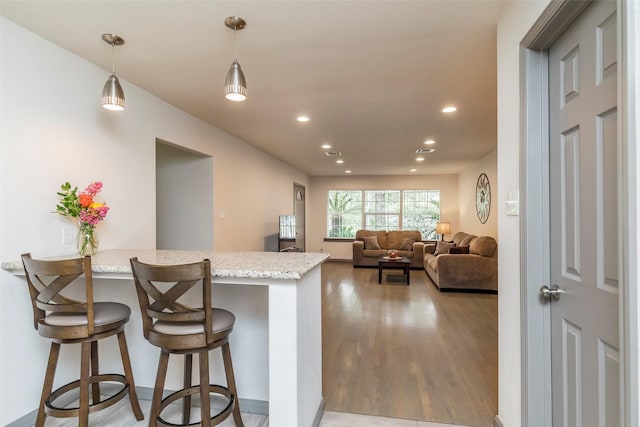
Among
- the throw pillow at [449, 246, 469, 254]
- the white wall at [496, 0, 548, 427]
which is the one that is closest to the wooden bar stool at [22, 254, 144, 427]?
the white wall at [496, 0, 548, 427]

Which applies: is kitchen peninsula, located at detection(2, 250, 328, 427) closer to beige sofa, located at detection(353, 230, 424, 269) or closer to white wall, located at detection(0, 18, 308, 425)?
white wall, located at detection(0, 18, 308, 425)

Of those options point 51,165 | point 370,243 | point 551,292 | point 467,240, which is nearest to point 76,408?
point 51,165

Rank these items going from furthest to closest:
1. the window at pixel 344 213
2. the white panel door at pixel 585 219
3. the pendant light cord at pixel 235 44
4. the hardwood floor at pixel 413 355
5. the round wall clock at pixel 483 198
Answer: the window at pixel 344 213 < the round wall clock at pixel 483 198 < the hardwood floor at pixel 413 355 < the pendant light cord at pixel 235 44 < the white panel door at pixel 585 219

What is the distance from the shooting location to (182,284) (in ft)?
4.70

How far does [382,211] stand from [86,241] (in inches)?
297

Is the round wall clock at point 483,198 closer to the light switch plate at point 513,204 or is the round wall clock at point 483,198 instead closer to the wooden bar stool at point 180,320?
the light switch plate at point 513,204

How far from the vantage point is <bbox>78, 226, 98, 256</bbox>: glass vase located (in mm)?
2104

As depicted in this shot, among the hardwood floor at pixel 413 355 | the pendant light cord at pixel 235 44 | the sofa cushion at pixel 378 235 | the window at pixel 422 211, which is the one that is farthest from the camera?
the window at pixel 422 211

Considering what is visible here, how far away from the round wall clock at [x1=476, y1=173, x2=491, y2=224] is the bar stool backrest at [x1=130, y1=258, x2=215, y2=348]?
563cm

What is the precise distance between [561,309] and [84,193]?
274 cm

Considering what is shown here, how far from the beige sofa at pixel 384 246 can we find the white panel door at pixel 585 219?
242 inches

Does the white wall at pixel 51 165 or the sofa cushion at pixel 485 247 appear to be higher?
the white wall at pixel 51 165

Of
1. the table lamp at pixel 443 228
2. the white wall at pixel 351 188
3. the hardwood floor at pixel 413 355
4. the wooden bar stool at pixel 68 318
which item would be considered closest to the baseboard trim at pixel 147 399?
the wooden bar stool at pixel 68 318

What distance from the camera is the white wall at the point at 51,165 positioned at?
183 cm
